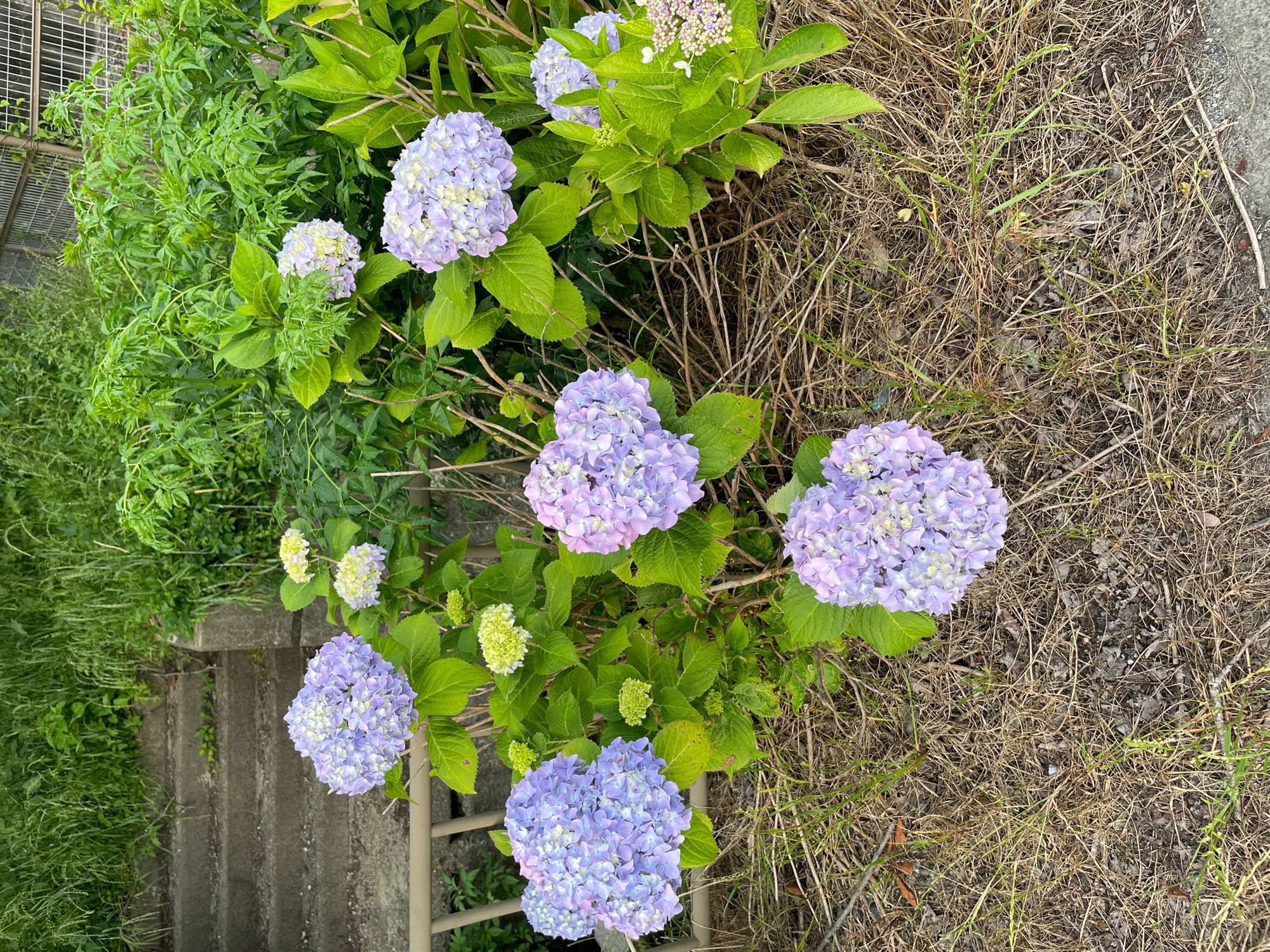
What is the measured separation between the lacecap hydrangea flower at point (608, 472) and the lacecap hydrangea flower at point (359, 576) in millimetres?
584

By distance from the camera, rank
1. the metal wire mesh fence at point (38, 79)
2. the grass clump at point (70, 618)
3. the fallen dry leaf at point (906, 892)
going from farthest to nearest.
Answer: the metal wire mesh fence at point (38, 79)
the grass clump at point (70, 618)
the fallen dry leaf at point (906, 892)

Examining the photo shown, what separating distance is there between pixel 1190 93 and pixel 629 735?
1846 millimetres

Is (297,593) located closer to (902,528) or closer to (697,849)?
(697,849)

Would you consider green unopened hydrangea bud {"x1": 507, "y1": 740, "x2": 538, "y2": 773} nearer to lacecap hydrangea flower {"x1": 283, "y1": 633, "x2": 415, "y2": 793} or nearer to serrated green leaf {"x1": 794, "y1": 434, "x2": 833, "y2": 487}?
lacecap hydrangea flower {"x1": 283, "y1": 633, "x2": 415, "y2": 793}

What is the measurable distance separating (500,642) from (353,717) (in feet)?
1.12

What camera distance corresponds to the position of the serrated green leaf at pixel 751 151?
145cm

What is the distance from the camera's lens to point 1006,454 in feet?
5.91

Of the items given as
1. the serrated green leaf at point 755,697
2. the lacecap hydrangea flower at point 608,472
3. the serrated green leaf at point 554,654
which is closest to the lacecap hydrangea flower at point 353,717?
the serrated green leaf at point 554,654

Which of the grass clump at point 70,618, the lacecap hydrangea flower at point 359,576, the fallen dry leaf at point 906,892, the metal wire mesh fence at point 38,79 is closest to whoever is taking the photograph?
the lacecap hydrangea flower at point 359,576

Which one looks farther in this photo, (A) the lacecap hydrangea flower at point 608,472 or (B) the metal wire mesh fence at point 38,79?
(B) the metal wire mesh fence at point 38,79

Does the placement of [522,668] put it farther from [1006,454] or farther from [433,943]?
[1006,454]

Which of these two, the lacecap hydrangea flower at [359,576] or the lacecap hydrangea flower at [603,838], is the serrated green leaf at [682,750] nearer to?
the lacecap hydrangea flower at [603,838]

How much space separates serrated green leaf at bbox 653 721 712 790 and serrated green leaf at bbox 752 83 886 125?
117 centimetres

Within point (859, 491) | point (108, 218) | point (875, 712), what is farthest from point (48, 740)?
point (859, 491)
